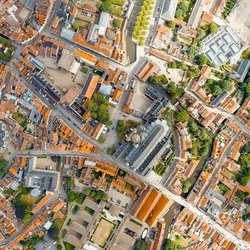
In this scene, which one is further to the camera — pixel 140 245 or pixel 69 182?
pixel 69 182

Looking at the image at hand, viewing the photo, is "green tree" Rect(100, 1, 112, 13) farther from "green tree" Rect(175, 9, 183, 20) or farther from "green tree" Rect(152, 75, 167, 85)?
"green tree" Rect(152, 75, 167, 85)

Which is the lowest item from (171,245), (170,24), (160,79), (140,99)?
(171,245)

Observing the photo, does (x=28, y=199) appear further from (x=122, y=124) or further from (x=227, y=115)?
(x=227, y=115)

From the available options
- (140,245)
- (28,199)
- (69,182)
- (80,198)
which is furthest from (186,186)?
(28,199)

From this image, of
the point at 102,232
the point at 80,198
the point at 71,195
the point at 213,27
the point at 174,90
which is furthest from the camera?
the point at 213,27

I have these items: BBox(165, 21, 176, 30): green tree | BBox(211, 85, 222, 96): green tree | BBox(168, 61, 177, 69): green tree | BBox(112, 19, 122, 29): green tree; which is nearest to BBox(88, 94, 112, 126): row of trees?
BBox(112, 19, 122, 29): green tree

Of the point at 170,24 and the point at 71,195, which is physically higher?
the point at 170,24

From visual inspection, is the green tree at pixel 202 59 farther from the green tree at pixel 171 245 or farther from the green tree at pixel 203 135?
the green tree at pixel 171 245
